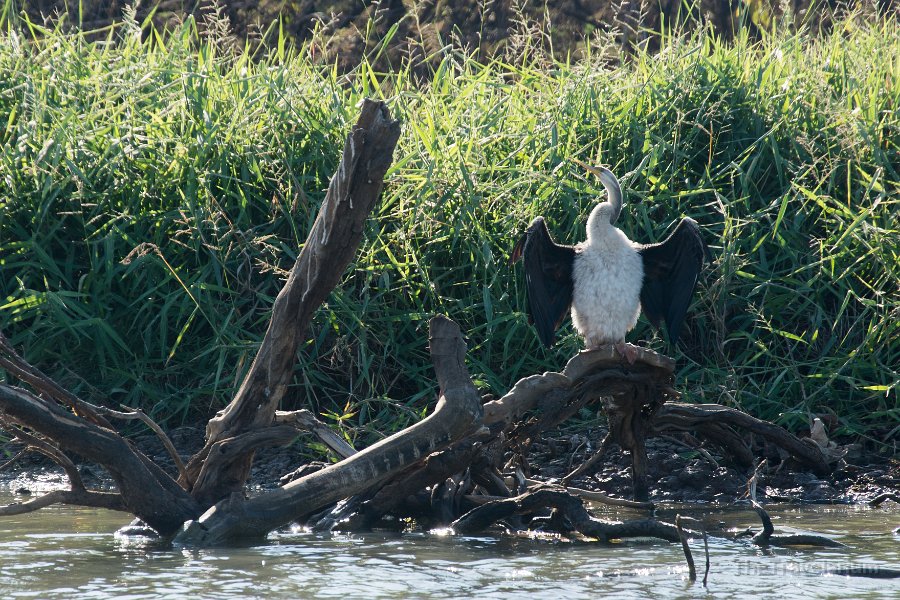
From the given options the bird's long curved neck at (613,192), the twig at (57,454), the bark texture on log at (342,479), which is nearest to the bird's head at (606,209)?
the bird's long curved neck at (613,192)

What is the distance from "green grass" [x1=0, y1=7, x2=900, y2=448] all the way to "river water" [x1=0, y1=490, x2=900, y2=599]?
1.26m

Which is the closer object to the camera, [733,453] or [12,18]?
[733,453]

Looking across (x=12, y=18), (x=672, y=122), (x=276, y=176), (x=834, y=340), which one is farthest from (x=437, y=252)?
(x=12, y=18)

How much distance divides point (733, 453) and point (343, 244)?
7.45 feet

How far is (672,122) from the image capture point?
5.96m

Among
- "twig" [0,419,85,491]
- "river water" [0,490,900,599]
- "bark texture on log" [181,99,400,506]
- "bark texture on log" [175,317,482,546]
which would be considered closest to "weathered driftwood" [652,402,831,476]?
"river water" [0,490,900,599]

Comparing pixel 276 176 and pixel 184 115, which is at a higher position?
pixel 184 115

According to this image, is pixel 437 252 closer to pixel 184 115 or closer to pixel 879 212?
pixel 184 115

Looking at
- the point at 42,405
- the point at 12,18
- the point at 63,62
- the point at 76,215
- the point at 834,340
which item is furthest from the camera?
the point at 12,18

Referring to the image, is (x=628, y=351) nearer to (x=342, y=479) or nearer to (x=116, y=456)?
(x=342, y=479)

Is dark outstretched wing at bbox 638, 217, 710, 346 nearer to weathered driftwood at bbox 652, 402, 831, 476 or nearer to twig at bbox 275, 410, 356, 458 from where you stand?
weathered driftwood at bbox 652, 402, 831, 476

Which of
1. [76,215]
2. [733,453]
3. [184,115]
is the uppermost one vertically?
[184,115]

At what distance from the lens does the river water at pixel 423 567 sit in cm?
319

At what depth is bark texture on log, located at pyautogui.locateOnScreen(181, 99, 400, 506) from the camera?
3.32 meters
